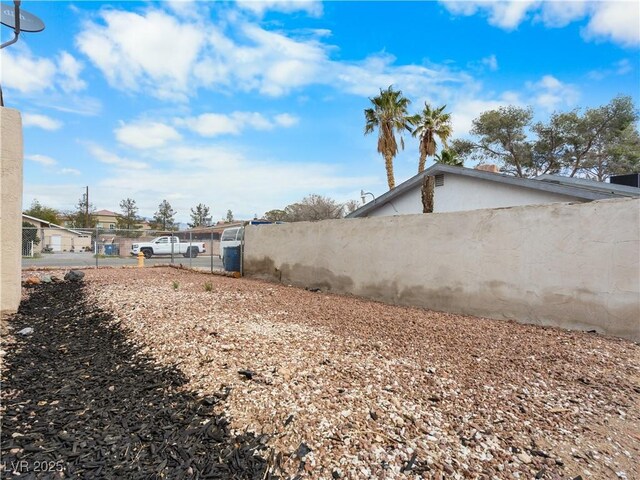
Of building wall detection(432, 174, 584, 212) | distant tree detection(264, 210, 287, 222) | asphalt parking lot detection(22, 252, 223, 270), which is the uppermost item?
Answer: distant tree detection(264, 210, 287, 222)

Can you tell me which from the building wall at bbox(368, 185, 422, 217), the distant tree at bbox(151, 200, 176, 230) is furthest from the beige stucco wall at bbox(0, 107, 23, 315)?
the distant tree at bbox(151, 200, 176, 230)

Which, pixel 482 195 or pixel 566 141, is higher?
pixel 566 141

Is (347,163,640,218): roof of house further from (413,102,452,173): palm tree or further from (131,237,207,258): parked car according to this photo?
(131,237,207,258): parked car

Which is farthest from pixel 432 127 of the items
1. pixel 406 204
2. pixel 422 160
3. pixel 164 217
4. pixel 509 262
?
pixel 164 217

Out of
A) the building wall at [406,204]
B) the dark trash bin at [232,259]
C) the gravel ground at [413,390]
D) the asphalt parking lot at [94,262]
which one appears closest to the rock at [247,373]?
the gravel ground at [413,390]

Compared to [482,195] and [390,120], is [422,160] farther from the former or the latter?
[482,195]

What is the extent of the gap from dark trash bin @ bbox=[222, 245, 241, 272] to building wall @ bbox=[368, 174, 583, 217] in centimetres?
636

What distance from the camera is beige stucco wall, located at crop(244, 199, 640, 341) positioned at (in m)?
4.75

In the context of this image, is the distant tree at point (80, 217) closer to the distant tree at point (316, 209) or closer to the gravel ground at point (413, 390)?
the distant tree at point (316, 209)

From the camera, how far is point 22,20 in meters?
6.33

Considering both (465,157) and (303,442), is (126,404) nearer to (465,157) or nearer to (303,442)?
(303,442)

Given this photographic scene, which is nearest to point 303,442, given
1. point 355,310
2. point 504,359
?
point 504,359

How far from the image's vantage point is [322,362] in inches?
142

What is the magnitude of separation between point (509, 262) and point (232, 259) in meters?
9.34
